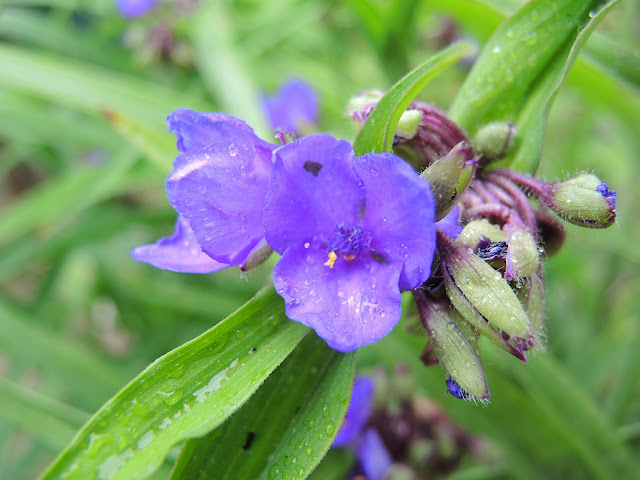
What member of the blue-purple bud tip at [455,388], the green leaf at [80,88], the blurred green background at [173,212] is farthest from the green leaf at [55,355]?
the blue-purple bud tip at [455,388]

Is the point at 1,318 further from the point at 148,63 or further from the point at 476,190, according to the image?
the point at 476,190

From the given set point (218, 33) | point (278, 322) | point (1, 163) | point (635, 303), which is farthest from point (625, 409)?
point (1, 163)

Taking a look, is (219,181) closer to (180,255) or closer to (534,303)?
(180,255)

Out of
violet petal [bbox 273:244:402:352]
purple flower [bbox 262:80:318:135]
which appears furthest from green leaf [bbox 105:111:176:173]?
purple flower [bbox 262:80:318:135]

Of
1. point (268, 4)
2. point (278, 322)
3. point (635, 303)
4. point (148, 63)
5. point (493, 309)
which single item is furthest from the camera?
point (268, 4)

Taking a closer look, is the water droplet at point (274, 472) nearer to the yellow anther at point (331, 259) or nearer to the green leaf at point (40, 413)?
the yellow anther at point (331, 259)

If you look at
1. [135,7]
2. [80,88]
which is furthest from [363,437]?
[135,7]
